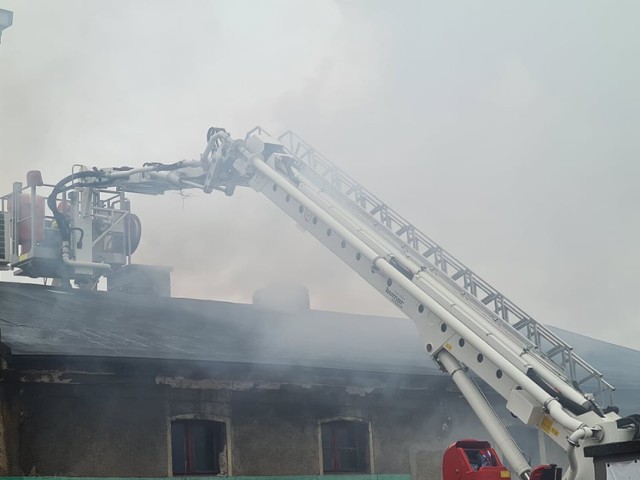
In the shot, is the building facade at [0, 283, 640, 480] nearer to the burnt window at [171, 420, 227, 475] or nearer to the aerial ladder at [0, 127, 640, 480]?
the burnt window at [171, 420, 227, 475]

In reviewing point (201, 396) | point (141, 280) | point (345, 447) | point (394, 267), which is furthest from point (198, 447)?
point (141, 280)

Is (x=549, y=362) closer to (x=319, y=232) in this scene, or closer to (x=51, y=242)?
(x=319, y=232)

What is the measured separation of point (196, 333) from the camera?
1502 centimetres

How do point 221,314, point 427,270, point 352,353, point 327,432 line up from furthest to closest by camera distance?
point 221,314, point 352,353, point 327,432, point 427,270

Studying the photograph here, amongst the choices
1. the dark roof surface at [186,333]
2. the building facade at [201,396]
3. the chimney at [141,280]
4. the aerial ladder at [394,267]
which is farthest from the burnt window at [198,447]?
the chimney at [141,280]

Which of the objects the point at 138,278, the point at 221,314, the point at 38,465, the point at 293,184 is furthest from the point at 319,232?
the point at 138,278

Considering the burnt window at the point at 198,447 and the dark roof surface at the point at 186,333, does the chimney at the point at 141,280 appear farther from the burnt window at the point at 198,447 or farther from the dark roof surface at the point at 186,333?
the burnt window at the point at 198,447

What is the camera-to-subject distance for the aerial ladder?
9594mm

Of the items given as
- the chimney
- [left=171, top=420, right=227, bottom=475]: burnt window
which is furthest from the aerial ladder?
[left=171, top=420, right=227, bottom=475]: burnt window

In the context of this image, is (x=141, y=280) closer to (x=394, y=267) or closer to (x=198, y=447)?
(x=198, y=447)

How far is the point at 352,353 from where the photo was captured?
16.0 m

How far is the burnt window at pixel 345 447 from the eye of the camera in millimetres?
14797

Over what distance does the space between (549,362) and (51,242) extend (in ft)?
32.7

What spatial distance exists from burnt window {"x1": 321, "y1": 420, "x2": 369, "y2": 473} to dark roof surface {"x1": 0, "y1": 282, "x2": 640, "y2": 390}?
1016 mm
